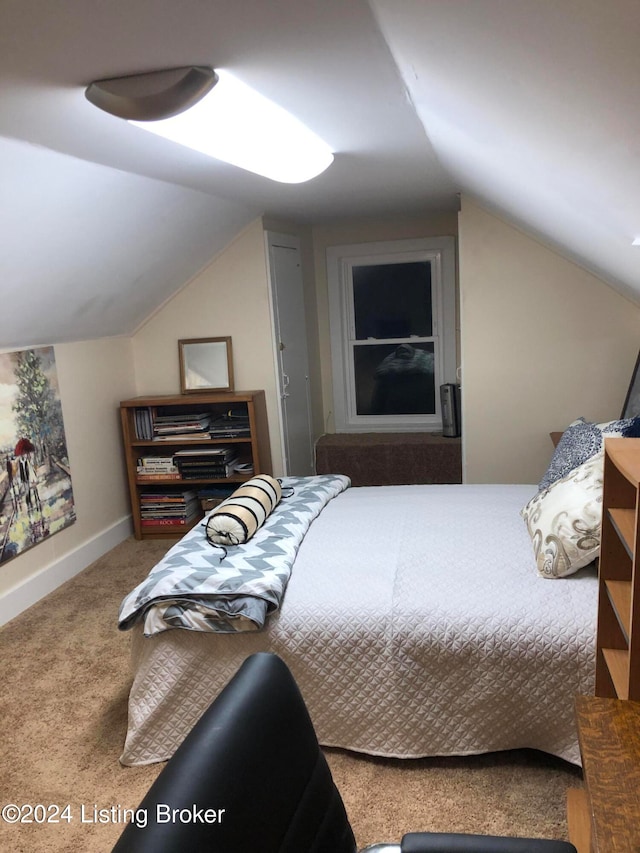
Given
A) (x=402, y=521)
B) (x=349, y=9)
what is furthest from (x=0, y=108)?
(x=402, y=521)

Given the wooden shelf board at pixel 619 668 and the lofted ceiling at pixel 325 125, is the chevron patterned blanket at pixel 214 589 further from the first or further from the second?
the lofted ceiling at pixel 325 125

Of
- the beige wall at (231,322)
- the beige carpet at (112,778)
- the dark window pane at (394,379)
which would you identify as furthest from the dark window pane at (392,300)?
the beige carpet at (112,778)

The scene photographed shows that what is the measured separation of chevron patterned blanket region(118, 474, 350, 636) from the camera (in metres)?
2.19

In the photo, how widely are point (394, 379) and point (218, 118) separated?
343 cm

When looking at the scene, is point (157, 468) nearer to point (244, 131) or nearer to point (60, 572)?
point (60, 572)

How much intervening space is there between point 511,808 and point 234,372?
3136 millimetres

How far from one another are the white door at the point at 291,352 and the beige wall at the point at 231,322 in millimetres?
70

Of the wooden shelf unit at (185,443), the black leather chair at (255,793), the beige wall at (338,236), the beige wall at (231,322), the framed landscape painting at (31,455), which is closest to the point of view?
the black leather chair at (255,793)

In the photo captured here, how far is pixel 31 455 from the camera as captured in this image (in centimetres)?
348

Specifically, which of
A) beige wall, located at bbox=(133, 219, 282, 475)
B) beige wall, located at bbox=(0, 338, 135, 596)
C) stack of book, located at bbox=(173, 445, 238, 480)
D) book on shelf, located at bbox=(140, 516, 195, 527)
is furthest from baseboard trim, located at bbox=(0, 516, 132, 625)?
beige wall, located at bbox=(133, 219, 282, 475)

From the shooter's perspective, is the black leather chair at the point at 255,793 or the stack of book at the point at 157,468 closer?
the black leather chair at the point at 255,793

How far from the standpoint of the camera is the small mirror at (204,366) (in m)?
4.48

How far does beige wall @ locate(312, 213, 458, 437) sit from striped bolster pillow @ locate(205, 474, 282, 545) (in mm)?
2393

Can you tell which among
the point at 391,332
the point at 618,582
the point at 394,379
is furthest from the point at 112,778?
the point at 391,332
